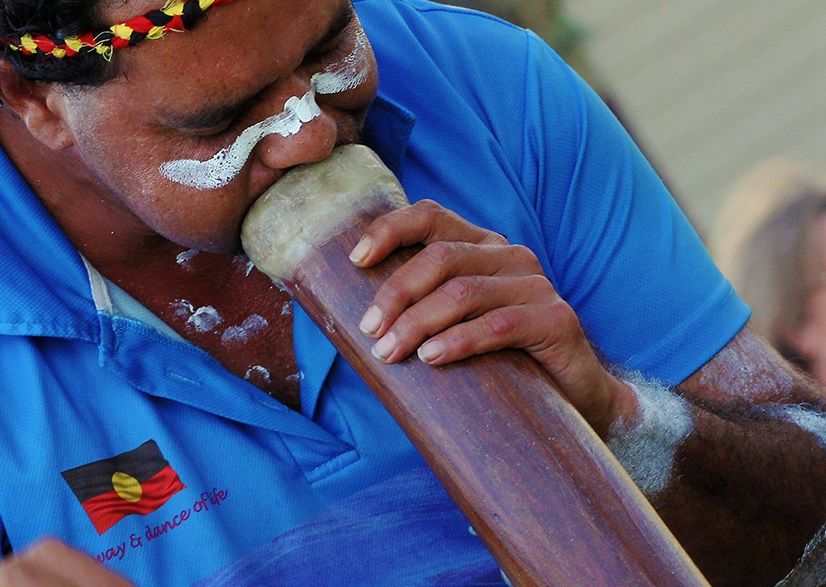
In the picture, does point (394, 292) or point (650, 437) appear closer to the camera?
point (394, 292)

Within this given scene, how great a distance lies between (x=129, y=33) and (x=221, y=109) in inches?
6.2

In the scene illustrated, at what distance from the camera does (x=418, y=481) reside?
1945 mm

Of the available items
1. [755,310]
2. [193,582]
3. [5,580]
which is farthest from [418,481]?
[755,310]

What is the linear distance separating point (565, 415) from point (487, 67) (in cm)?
93

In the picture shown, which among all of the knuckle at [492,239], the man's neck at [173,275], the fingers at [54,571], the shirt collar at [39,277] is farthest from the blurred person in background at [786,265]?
the fingers at [54,571]

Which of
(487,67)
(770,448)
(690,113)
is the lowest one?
(690,113)

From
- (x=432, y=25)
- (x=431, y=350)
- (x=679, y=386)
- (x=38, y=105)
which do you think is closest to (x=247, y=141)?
(x=38, y=105)

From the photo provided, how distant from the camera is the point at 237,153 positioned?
5.36 feet

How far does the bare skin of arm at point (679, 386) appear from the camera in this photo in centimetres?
146

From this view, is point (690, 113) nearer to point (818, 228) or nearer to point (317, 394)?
point (818, 228)

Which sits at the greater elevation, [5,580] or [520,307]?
[5,580]

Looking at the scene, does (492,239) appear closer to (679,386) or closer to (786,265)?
(679,386)

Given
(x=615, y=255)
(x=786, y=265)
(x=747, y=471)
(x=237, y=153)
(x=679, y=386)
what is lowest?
(x=786, y=265)

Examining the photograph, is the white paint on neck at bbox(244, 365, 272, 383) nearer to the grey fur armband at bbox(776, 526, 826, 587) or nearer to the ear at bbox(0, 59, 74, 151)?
the ear at bbox(0, 59, 74, 151)
